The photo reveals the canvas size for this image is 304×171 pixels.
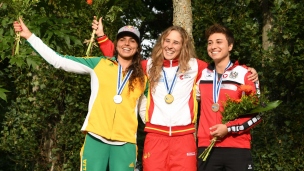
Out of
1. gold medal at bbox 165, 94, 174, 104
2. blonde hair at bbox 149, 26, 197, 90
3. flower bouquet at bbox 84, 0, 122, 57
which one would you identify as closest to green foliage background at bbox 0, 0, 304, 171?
flower bouquet at bbox 84, 0, 122, 57

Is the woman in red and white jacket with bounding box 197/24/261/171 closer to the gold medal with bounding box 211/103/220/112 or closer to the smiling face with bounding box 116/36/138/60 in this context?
the gold medal with bounding box 211/103/220/112

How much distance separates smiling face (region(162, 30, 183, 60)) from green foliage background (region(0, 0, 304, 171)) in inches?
66.7

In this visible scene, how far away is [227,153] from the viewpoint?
5.12 meters

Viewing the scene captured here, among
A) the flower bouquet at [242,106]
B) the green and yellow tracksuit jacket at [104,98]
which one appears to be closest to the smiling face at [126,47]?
the green and yellow tracksuit jacket at [104,98]

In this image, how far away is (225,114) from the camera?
5.06 m

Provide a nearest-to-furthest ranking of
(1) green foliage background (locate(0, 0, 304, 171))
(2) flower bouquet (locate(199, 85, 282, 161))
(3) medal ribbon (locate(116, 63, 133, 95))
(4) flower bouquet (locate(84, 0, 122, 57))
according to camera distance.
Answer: (2) flower bouquet (locate(199, 85, 282, 161)), (3) medal ribbon (locate(116, 63, 133, 95)), (4) flower bouquet (locate(84, 0, 122, 57)), (1) green foliage background (locate(0, 0, 304, 171))

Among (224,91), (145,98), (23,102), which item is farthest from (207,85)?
(23,102)

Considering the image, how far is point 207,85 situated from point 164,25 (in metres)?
7.70

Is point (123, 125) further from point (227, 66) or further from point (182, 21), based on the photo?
point (182, 21)

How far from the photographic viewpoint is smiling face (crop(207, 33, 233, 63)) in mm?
5328

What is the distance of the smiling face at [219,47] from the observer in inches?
210

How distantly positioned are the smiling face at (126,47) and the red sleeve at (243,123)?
1.15m

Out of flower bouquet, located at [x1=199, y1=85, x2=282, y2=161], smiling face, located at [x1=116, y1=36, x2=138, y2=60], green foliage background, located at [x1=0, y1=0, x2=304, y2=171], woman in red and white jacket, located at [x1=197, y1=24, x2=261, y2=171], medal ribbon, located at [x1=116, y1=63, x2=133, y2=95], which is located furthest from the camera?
green foliage background, located at [x1=0, y1=0, x2=304, y2=171]

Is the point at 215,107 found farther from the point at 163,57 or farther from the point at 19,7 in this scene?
the point at 19,7
